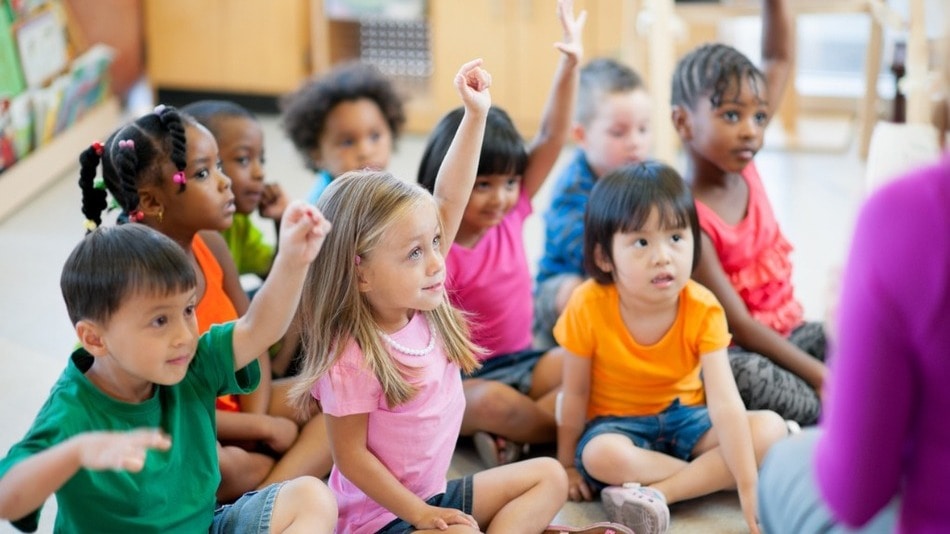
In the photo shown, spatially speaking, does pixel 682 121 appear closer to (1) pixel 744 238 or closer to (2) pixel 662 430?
(1) pixel 744 238

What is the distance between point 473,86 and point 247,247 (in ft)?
2.47

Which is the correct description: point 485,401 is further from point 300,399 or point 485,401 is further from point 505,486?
point 300,399

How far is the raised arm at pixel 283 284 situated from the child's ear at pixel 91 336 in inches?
6.1

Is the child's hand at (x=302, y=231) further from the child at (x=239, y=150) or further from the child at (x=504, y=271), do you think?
the child at (x=239, y=150)

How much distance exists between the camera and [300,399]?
163 centimetres

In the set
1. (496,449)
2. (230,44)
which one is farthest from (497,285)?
(230,44)

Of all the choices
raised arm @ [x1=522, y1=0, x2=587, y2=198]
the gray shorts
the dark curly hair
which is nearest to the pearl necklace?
raised arm @ [x1=522, y1=0, x2=587, y2=198]

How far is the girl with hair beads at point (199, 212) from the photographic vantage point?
1.76 m

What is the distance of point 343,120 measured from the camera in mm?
2354

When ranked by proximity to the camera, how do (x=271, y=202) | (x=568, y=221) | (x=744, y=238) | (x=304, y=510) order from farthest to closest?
1. (x=568, y=221)
2. (x=271, y=202)
3. (x=744, y=238)
4. (x=304, y=510)

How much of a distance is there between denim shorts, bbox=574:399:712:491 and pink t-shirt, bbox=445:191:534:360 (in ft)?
0.80

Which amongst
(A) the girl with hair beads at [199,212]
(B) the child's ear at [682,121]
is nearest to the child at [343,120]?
(A) the girl with hair beads at [199,212]

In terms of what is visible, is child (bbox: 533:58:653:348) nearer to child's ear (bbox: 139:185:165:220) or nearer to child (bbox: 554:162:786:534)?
child (bbox: 554:162:786:534)

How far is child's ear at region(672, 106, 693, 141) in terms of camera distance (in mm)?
2172
